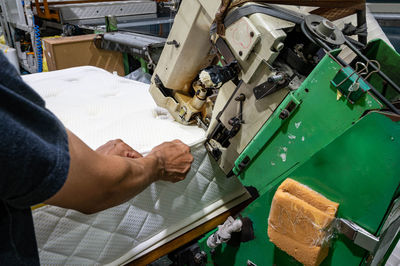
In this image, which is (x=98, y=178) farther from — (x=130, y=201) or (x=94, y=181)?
(x=130, y=201)

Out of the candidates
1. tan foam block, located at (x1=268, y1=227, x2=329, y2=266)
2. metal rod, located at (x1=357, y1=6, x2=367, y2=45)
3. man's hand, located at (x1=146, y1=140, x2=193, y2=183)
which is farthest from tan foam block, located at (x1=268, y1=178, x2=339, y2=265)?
metal rod, located at (x1=357, y1=6, x2=367, y2=45)

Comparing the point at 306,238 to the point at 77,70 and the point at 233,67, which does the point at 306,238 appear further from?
the point at 77,70

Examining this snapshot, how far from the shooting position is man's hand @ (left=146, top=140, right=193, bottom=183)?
3.82ft

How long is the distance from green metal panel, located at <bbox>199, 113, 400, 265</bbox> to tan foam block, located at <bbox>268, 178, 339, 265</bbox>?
38mm

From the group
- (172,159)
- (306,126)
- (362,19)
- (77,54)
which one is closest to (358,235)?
(306,126)

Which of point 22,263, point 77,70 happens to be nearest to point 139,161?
point 22,263

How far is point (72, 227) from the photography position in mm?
1224

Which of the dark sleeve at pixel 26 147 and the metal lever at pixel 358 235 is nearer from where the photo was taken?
the dark sleeve at pixel 26 147

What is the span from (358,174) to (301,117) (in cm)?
27

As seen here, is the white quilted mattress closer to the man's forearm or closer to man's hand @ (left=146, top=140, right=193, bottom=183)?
man's hand @ (left=146, top=140, right=193, bottom=183)

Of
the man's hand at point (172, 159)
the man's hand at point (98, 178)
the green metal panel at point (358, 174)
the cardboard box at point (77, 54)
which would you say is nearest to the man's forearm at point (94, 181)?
the man's hand at point (98, 178)

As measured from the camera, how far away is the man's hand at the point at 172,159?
116cm

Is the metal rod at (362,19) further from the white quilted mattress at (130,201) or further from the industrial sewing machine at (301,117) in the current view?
the white quilted mattress at (130,201)

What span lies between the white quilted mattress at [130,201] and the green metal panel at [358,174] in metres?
0.64
